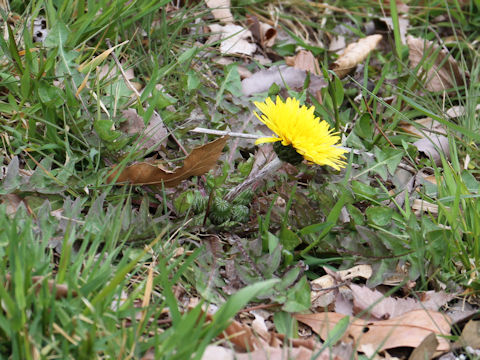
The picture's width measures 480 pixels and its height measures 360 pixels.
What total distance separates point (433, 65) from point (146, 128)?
68.4 inches

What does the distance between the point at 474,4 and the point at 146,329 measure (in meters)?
3.03

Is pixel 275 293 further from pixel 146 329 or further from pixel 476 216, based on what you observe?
pixel 476 216

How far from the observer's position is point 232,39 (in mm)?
3324

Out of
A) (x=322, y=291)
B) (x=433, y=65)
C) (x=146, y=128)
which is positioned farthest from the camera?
(x=433, y=65)

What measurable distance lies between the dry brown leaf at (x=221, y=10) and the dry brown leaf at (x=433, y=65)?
3.40 feet

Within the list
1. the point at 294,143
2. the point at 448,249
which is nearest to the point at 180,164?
the point at 294,143

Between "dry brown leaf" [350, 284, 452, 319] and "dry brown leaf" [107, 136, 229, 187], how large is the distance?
26.7 inches

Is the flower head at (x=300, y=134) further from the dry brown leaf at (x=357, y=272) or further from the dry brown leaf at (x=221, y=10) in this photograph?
the dry brown leaf at (x=221, y=10)

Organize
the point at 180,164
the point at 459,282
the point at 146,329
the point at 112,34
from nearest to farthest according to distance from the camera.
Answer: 1. the point at 146,329
2. the point at 459,282
3. the point at 180,164
4. the point at 112,34

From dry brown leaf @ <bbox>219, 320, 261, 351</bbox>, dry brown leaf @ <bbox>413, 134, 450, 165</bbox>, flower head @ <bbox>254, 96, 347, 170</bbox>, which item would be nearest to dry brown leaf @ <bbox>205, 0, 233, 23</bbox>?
dry brown leaf @ <bbox>413, 134, 450, 165</bbox>

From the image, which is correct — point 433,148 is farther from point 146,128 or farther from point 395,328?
point 146,128

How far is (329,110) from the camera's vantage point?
2932 mm

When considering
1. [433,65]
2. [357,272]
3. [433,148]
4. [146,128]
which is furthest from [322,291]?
[433,65]

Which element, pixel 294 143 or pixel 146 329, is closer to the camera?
pixel 146 329
